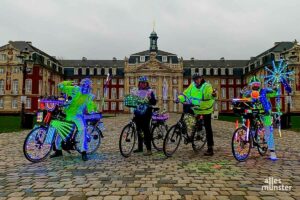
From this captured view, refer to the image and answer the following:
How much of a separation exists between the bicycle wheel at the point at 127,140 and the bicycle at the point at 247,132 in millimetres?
2636

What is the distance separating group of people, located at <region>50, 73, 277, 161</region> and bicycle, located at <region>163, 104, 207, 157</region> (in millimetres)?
178

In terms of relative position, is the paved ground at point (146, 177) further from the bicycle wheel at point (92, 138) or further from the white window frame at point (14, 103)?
the white window frame at point (14, 103)

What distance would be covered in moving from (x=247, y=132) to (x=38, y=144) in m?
4.94

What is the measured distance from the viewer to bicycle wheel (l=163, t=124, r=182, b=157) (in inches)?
317

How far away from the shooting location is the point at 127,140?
8.38 meters

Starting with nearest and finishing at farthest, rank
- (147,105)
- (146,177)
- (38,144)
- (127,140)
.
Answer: (146,177) < (38,144) < (127,140) < (147,105)

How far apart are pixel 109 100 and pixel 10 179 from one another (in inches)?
3081

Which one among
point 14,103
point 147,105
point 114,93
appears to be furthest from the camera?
Result: point 114,93

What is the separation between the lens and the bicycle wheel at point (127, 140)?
8211 millimetres

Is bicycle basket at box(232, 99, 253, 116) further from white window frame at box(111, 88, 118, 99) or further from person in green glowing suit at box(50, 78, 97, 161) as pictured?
white window frame at box(111, 88, 118, 99)

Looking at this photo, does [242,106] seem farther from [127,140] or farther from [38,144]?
[38,144]

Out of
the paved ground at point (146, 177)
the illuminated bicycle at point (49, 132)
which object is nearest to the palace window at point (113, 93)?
the paved ground at point (146, 177)

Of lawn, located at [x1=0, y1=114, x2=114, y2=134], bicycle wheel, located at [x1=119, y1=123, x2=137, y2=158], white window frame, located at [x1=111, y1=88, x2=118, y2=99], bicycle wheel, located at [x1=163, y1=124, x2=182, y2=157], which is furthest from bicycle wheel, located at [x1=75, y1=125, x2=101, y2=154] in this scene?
white window frame, located at [x1=111, y1=88, x2=118, y2=99]

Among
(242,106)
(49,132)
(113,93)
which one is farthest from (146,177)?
(113,93)
